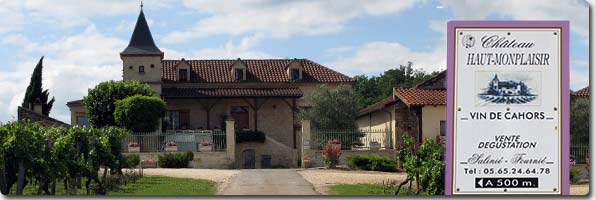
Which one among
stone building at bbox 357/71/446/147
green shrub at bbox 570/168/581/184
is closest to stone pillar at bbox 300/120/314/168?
stone building at bbox 357/71/446/147

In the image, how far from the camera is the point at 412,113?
A: 12914 mm

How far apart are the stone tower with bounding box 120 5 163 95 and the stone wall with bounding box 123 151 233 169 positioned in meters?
0.95

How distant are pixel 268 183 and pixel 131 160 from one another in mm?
2768

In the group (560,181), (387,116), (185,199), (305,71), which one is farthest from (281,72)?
(560,181)

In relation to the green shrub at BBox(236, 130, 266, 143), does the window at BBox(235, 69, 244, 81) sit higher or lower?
higher

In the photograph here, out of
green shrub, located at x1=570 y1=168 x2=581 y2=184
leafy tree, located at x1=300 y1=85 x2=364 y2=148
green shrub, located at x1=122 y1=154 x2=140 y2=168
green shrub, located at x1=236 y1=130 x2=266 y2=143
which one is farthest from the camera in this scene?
leafy tree, located at x1=300 y1=85 x2=364 y2=148

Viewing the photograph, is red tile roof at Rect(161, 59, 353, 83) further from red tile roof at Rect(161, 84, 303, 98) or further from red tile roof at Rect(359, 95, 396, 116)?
red tile roof at Rect(359, 95, 396, 116)

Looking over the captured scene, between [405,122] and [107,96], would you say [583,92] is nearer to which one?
[405,122]

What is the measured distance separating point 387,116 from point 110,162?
4.46 meters

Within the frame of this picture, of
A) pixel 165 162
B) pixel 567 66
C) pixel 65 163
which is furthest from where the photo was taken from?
pixel 65 163

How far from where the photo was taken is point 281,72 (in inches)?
584

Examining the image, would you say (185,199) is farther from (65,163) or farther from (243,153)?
(65,163)

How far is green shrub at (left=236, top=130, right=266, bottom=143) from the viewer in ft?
45.9

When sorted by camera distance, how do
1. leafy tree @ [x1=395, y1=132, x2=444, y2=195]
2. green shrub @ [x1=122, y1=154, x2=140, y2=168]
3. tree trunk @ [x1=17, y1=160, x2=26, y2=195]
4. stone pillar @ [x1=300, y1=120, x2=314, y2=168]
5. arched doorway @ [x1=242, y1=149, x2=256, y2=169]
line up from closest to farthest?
→ leafy tree @ [x1=395, y1=132, x2=444, y2=195], tree trunk @ [x1=17, y1=160, x2=26, y2=195], green shrub @ [x1=122, y1=154, x2=140, y2=168], arched doorway @ [x1=242, y1=149, x2=256, y2=169], stone pillar @ [x1=300, y1=120, x2=314, y2=168]
